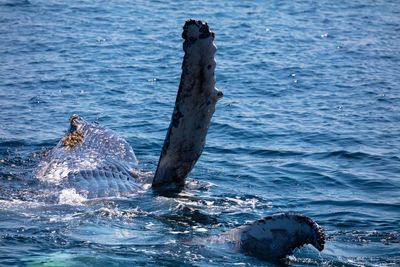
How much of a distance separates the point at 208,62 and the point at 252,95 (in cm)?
802

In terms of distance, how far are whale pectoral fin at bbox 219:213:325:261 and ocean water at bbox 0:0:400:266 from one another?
16cm

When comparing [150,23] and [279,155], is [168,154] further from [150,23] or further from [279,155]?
[150,23]

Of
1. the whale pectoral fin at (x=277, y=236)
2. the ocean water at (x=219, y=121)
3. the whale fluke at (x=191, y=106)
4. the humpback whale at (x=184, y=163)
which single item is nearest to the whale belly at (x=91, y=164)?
the humpback whale at (x=184, y=163)

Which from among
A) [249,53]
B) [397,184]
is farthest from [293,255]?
[249,53]

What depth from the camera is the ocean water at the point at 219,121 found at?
24.0ft

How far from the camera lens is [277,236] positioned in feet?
21.4

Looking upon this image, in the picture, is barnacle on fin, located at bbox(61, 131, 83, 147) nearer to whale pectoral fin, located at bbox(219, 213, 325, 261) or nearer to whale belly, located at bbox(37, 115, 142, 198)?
whale belly, located at bbox(37, 115, 142, 198)

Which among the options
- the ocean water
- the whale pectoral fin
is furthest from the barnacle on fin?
the whale pectoral fin

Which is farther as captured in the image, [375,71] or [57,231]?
[375,71]

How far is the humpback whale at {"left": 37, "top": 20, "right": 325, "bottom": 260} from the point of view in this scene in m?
6.55

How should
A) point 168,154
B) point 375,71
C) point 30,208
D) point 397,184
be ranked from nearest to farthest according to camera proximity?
point 30,208, point 168,154, point 397,184, point 375,71

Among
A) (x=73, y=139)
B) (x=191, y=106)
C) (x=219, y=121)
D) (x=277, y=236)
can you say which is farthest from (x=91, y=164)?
(x=219, y=121)

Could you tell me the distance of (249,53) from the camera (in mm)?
20312

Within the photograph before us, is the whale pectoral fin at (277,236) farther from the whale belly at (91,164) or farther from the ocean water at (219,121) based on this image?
the whale belly at (91,164)
